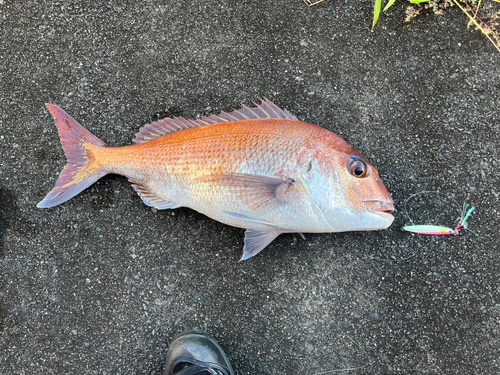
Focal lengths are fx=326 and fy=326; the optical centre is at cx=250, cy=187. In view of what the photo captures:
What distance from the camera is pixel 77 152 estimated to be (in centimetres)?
222

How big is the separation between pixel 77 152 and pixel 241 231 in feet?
4.10

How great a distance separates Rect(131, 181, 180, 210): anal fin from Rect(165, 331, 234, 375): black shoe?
0.89 m

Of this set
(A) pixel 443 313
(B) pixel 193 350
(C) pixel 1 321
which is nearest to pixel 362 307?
(A) pixel 443 313

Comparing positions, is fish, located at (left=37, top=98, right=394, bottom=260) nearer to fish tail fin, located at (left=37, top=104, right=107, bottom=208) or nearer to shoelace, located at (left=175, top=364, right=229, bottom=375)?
fish tail fin, located at (left=37, top=104, right=107, bottom=208)

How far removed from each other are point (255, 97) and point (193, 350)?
5.99 ft

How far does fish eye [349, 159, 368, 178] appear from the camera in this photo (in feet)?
6.09

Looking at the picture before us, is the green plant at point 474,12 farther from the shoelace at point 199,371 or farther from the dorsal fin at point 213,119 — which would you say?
the shoelace at point 199,371

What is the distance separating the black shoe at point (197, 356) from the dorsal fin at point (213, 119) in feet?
4.54

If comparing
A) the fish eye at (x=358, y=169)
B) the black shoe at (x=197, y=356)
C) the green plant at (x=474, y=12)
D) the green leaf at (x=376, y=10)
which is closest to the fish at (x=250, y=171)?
the fish eye at (x=358, y=169)

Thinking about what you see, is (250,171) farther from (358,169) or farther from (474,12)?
(474,12)

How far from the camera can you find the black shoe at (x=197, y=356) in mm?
2176

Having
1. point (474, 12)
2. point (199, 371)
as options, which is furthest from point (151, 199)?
point (474, 12)

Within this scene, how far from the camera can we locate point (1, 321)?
7.62 ft

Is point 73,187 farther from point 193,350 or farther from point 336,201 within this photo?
point 336,201
